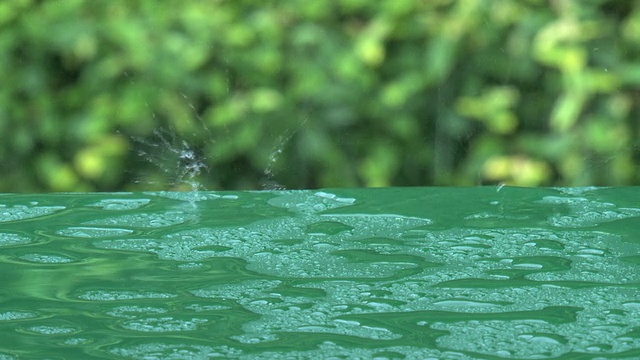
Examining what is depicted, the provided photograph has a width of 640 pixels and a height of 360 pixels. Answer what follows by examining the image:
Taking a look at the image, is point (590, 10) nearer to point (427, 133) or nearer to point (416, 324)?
point (427, 133)

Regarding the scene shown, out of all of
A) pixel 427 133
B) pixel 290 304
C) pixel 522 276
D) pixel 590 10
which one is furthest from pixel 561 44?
pixel 290 304

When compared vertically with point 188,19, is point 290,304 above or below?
below

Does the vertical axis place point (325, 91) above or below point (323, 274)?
above

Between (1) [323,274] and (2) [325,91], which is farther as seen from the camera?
(2) [325,91]

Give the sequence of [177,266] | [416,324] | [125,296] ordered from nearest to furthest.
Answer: [416,324]
[125,296]
[177,266]

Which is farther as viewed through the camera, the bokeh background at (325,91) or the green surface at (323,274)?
the bokeh background at (325,91)

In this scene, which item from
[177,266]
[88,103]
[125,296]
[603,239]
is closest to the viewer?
[125,296]
